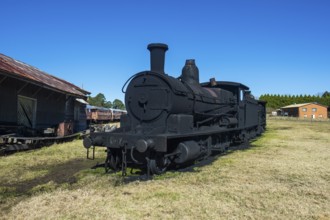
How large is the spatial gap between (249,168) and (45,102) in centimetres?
1343

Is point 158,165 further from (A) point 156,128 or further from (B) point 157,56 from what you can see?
(B) point 157,56

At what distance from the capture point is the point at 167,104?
29.5ft

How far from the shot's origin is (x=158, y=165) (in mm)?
8773

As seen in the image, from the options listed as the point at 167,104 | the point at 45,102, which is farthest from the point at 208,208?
the point at 45,102

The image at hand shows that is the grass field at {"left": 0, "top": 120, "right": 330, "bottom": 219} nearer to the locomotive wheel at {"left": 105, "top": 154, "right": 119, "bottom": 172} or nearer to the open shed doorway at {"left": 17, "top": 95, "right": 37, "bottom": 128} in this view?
the locomotive wheel at {"left": 105, "top": 154, "right": 119, "bottom": 172}

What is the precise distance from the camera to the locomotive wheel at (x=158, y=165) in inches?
330

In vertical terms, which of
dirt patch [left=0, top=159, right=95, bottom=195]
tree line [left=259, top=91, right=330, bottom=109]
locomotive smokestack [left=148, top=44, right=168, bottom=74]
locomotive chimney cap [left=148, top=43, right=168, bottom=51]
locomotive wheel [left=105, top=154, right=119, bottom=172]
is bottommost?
dirt patch [left=0, top=159, right=95, bottom=195]

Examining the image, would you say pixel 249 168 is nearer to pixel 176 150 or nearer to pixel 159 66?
pixel 176 150

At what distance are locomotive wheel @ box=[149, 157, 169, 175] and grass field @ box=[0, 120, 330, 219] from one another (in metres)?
0.27

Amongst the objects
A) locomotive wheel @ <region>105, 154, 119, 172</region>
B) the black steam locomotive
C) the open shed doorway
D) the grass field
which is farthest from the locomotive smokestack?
the open shed doorway

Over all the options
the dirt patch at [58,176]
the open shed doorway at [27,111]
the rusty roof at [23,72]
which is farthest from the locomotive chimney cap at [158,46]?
the open shed doorway at [27,111]

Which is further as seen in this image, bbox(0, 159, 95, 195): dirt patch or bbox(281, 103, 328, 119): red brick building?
bbox(281, 103, 328, 119): red brick building

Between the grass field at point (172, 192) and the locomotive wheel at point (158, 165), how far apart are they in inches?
10.6

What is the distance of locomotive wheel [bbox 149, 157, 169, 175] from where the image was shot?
8383 mm
